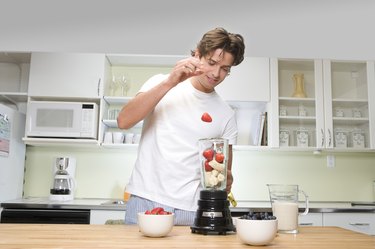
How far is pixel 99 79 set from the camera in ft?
9.59

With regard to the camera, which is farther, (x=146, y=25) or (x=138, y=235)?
(x=138, y=235)

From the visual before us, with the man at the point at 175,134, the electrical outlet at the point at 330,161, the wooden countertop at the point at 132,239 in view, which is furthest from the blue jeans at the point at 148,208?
the electrical outlet at the point at 330,161

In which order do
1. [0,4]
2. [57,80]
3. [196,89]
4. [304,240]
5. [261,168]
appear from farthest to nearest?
[261,168], [57,80], [196,89], [304,240], [0,4]

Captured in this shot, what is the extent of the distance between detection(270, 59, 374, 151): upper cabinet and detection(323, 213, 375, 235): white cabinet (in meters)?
0.54

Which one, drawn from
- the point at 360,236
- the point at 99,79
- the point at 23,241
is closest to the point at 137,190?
the point at 23,241

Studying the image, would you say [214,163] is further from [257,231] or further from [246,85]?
[246,85]

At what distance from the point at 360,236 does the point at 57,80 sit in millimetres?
2472

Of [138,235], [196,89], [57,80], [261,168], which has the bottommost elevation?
→ [138,235]

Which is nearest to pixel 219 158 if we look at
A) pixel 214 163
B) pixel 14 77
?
pixel 214 163

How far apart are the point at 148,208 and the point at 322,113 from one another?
2.13 meters

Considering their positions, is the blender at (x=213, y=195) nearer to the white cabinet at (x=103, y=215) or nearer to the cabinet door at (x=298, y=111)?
the white cabinet at (x=103, y=215)

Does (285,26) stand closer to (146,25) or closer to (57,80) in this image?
(146,25)

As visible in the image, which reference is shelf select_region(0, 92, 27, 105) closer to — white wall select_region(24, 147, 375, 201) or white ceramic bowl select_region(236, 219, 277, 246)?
white wall select_region(24, 147, 375, 201)

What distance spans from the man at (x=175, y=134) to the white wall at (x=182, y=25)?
86 centimetres
